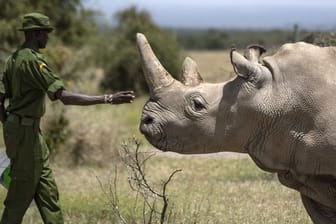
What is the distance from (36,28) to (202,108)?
1872mm

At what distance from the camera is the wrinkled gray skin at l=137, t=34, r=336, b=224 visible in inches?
215

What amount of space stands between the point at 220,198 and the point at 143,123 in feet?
14.3

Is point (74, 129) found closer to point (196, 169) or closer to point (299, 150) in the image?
point (196, 169)

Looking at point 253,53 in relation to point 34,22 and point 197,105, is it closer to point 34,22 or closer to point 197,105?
point 197,105

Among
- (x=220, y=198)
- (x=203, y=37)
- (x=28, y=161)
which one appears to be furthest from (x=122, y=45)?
(x=203, y=37)

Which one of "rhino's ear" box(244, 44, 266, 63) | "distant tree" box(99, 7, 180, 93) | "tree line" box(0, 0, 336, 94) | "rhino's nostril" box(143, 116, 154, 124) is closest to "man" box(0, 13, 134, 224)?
"rhino's nostril" box(143, 116, 154, 124)

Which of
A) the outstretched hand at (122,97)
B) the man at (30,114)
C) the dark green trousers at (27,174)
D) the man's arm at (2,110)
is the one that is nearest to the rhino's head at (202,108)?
the outstretched hand at (122,97)

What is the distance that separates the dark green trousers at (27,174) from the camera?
269 inches

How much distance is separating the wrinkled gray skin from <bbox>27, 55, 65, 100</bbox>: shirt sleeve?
1.10 metres

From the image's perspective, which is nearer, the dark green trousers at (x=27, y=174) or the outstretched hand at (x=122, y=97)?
the outstretched hand at (x=122, y=97)

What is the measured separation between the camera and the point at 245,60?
5582 mm

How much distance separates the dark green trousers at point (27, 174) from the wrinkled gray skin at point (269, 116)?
147 centimetres

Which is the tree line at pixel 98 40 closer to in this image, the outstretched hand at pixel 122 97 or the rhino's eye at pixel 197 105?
the outstretched hand at pixel 122 97

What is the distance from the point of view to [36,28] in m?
6.79
